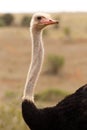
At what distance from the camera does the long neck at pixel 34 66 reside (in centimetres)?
663

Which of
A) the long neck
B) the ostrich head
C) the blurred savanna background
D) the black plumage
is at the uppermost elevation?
the ostrich head

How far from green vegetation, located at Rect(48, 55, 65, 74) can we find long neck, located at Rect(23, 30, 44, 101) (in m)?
18.9

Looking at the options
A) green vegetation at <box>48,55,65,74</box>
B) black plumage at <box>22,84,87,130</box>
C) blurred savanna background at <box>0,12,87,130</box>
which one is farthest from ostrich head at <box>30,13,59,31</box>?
green vegetation at <box>48,55,65,74</box>

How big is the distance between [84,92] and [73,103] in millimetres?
226

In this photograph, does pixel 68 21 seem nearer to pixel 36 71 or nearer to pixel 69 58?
pixel 69 58

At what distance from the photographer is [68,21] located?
52094 millimetres

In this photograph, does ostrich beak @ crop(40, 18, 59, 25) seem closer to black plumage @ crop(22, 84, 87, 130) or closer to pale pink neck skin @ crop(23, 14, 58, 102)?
pale pink neck skin @ crop(23, 14, 58, 102)

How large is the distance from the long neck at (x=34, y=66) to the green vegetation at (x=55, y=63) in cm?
1892

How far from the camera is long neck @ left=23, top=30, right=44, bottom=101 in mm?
6629

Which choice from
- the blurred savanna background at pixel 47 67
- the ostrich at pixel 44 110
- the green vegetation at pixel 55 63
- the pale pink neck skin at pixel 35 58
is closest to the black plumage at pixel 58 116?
the ostrich at pixel 44 110

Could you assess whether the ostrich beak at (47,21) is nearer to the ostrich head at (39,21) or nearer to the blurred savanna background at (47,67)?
the ostrich head at (39,21)

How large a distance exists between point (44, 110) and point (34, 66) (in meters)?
0.45

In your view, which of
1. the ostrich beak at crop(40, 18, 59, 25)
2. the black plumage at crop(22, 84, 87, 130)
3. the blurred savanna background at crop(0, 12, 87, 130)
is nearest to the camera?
the ostrich beak at crop(40, 18, 59, 25)

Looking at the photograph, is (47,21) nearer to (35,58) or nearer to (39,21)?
(39,21)
